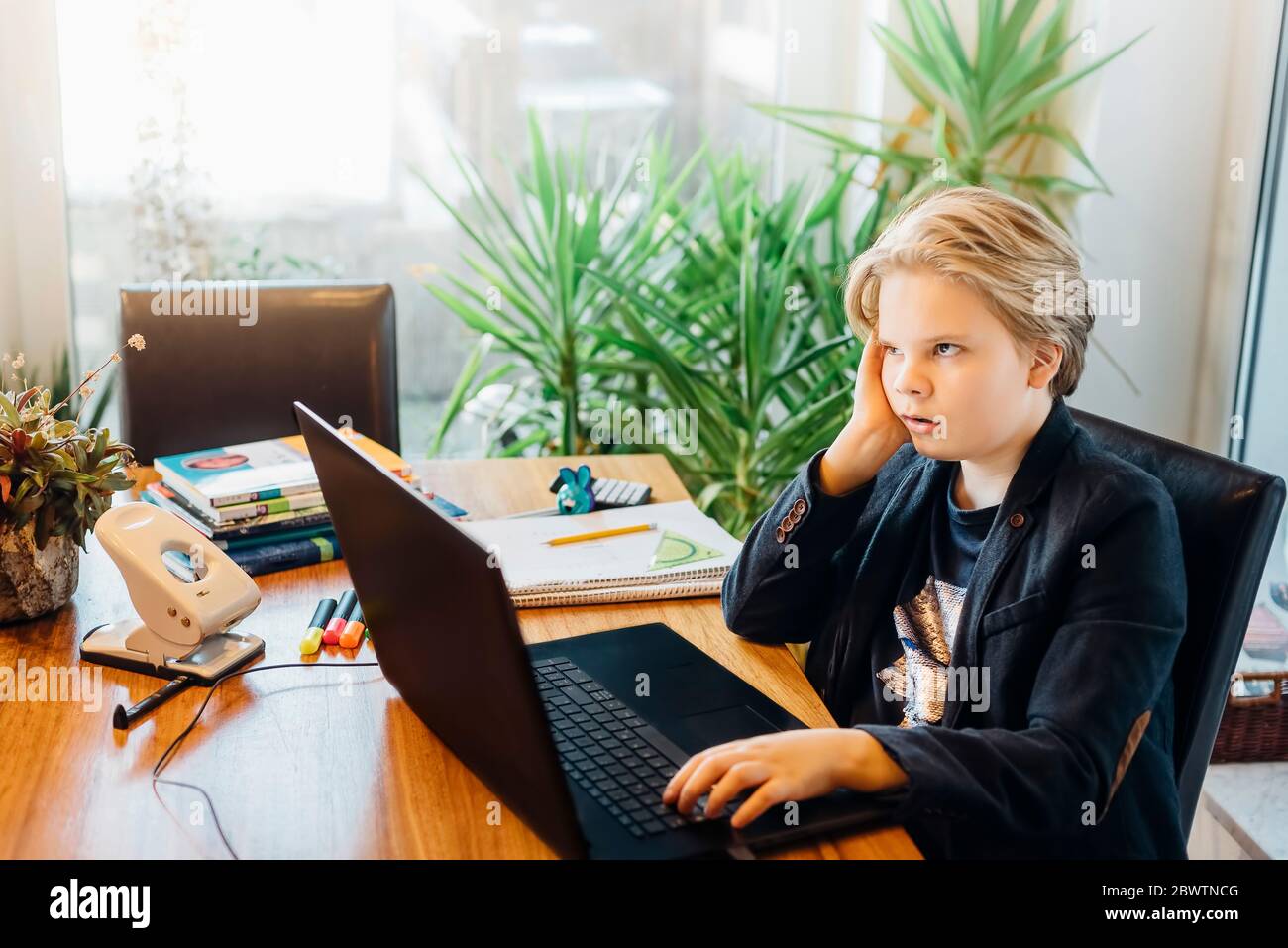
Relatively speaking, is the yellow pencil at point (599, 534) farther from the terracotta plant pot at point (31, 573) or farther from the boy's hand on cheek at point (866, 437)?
the terracotta plant pot at point (31, 573)

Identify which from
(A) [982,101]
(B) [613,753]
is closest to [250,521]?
(B) [613,753]

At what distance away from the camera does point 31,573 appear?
1361 millimetres

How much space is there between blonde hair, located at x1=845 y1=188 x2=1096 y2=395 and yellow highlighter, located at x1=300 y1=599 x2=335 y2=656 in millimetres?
718

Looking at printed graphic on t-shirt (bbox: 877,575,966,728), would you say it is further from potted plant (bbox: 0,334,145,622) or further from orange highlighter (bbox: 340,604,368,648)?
potted plant (bbox: 0,334,145,622)

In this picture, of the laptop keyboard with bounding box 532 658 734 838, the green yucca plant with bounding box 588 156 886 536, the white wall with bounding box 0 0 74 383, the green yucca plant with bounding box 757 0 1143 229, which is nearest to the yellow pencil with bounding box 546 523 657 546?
the laptop keyboard with bounding box 532 658 734 838

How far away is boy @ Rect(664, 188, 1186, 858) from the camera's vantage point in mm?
1018

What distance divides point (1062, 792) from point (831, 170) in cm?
221

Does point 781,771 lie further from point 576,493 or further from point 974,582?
point 576,493

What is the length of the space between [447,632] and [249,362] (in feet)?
4.33

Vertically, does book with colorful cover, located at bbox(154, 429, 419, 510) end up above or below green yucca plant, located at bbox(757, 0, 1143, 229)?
below

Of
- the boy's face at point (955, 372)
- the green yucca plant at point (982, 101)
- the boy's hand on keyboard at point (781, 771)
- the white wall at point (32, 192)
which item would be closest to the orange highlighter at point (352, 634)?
the boy's hand on keyboard at point (781, 771)

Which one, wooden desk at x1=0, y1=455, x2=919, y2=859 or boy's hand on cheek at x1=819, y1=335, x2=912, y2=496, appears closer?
wooden desk at x1=0, y1=455, x2=919, y2=859

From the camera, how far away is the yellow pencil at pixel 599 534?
5.24 ft
